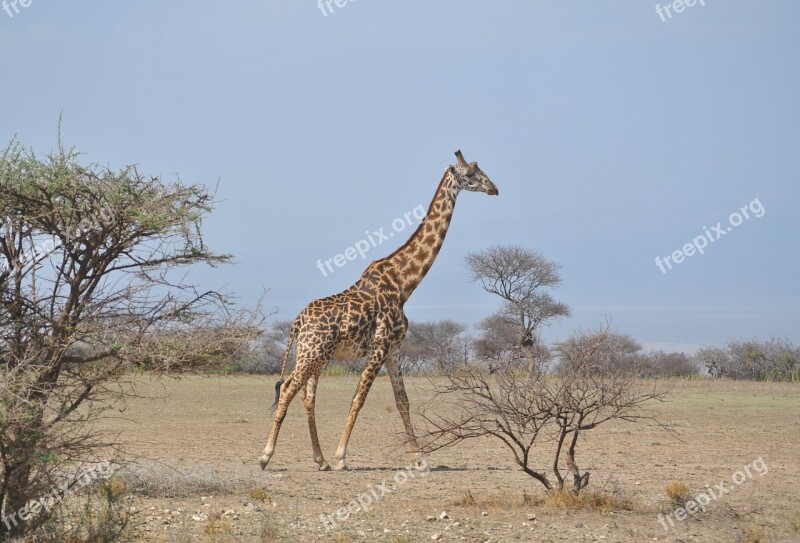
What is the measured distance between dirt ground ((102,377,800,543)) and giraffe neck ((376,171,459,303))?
7.63ft

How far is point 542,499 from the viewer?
9898 mm

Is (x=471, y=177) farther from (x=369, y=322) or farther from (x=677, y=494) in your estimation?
(x=677, y=494)

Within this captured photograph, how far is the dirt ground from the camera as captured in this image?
8.84 metres

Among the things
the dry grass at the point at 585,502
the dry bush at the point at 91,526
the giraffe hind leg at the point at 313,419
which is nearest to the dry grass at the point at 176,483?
the dry bush at the point at 91,526

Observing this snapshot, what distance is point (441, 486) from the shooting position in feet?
36.9

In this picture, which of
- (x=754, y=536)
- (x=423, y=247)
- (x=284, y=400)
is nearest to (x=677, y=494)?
(x=754, y=536)

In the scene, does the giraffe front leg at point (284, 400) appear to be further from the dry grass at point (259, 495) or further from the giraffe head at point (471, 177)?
the giraffe head at point (471, 177)

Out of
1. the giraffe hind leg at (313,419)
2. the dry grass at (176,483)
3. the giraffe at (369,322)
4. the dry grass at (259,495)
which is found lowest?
the dry grass at (259,495)

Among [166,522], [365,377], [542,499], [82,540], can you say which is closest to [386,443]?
[365,377]

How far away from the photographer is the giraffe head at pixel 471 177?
14125 mm

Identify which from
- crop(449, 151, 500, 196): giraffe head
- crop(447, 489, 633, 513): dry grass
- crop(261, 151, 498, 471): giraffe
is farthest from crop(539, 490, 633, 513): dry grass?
crop(449, 151, 500, 196): giraffe head

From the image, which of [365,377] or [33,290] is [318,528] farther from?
[365,377]

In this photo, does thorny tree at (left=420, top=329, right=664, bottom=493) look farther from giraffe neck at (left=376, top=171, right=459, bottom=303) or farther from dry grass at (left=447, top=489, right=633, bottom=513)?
A: giraffe neck at (left=376, top=171, right=459, bottom=303)

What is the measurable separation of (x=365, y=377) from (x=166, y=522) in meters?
4.53
